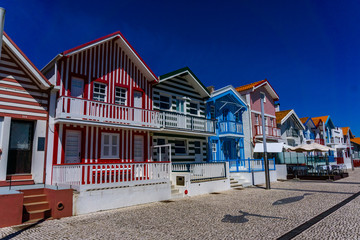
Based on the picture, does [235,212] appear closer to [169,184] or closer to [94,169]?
[169,184]

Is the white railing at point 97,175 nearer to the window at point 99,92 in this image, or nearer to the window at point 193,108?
the window at point 99,92

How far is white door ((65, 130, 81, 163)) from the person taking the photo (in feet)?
40.9

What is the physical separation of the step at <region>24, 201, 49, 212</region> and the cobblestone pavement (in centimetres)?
92

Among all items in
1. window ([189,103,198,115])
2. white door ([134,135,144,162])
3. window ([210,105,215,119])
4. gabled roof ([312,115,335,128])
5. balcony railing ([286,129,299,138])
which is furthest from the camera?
gabled roof ([312,115,335,128])

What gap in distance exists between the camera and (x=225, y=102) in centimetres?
2211

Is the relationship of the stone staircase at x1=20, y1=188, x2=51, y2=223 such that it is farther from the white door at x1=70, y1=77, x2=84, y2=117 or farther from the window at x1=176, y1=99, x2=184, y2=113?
the window at x1=176, y1=99, x2=184, y2=113

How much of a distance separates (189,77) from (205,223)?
41.0 feet

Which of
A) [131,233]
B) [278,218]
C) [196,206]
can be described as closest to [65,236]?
[131,233]

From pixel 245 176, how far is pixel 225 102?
640cm

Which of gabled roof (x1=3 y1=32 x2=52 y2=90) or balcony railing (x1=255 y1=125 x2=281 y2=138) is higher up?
gabled roof (x1=3 y1=32 x2=52 y2=90)

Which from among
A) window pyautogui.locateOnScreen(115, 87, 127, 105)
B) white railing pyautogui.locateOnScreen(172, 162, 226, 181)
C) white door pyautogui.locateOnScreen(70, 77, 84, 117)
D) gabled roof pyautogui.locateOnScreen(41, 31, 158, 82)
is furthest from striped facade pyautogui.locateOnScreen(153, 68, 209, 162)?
white door pyautogui.locateOnScreen(70, 77, 84, 117)

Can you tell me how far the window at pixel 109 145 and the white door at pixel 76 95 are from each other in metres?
2.09

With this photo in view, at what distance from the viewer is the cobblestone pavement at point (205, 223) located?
6.91 meters

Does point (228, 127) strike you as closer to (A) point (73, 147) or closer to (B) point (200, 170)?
(B) point (200, 170)
